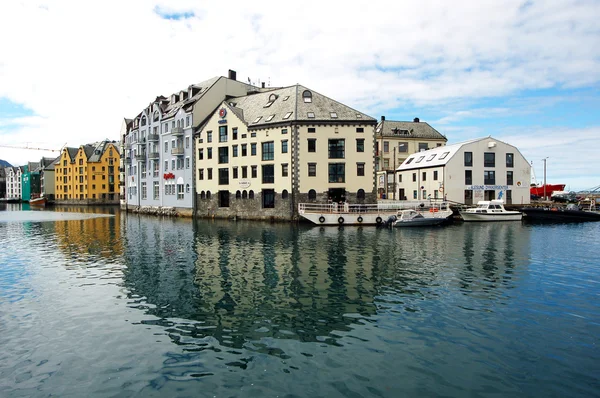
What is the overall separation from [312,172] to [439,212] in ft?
59.7

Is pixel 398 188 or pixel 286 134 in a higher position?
pixel 286 134

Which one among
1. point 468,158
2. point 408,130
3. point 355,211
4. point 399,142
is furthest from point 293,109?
point 408,130

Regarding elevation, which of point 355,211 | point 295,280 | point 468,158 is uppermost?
point 468,158

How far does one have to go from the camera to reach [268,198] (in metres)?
57.4

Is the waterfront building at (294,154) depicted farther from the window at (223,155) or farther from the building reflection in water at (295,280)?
the building reflection in water at (295,280)

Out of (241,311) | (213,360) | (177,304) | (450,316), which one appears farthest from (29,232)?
(450,316)

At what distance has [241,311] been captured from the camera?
1507cm

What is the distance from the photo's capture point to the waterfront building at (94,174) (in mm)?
136500

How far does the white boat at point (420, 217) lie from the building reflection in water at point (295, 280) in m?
9.84

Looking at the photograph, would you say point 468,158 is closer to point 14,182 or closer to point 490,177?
point 490,177

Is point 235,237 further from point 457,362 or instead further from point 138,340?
point 457,362

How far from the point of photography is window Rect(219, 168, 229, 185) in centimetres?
6200

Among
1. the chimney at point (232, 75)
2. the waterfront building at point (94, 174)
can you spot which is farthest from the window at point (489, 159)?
the waterfront building at point (94, 174)

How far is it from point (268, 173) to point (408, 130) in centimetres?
4738
